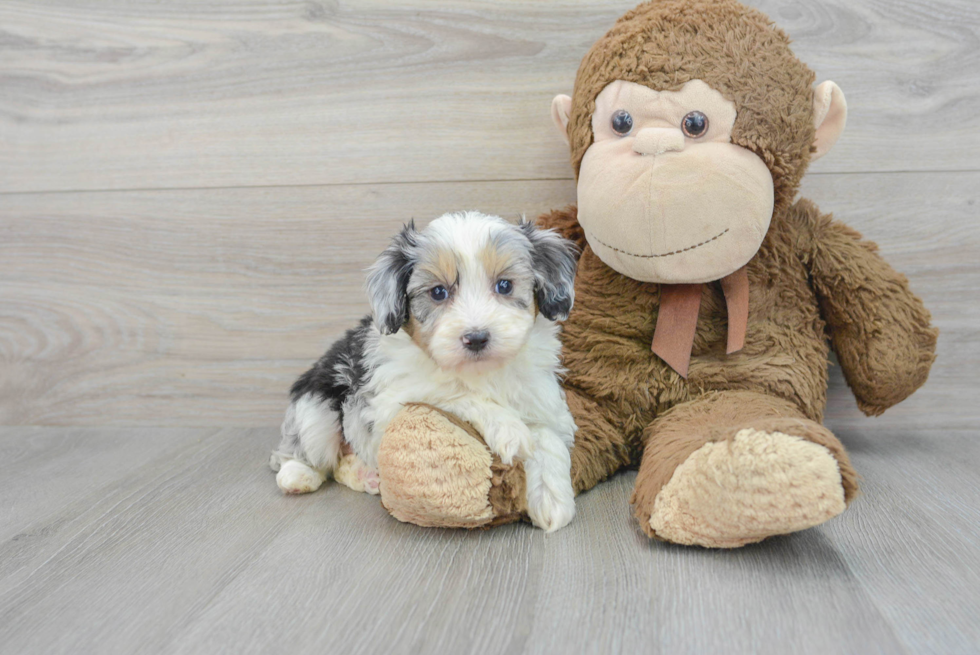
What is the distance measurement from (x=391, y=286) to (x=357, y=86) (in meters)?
0.91

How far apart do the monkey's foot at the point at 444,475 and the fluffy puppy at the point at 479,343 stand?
0.17 feet

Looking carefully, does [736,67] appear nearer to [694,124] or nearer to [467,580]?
[694,124]

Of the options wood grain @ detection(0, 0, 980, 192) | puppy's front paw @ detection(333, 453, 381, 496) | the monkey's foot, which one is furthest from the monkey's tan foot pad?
wood grain @ detection(0, 0, 980, 192)

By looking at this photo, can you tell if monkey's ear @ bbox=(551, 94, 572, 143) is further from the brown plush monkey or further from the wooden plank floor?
the wooden plank floor

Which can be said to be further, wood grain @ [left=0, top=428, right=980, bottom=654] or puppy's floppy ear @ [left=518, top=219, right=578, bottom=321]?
puppy's floppy ear @ [left=518, top=219, right=578, bottom=321]

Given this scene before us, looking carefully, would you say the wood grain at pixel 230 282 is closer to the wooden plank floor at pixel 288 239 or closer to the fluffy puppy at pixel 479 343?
the wooden plank floor at pixel 288 239

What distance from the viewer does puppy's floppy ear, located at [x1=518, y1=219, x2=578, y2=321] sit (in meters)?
1.54

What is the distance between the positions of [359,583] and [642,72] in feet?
4.04

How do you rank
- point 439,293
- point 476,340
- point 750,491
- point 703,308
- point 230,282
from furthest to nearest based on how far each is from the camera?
point 230,282, point 703,308, point 439,293, point 476,340, point 750,491

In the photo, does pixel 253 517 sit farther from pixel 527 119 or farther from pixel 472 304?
pixel 527 119

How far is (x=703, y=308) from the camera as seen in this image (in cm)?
178

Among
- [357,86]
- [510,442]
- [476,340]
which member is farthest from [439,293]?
[357,86]

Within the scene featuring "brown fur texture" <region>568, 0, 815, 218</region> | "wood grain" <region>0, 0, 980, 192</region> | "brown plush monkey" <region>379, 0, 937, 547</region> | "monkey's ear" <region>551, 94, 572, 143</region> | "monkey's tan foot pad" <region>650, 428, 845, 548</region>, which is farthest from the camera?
"wood grain" <region>0, 0, 980, 192</region>

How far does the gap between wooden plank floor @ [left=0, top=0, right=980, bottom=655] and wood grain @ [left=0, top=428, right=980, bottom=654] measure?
0.03ft
